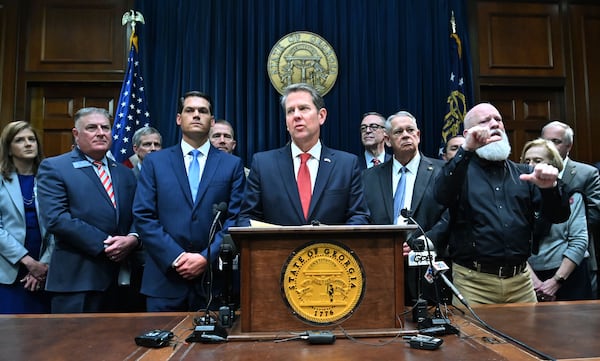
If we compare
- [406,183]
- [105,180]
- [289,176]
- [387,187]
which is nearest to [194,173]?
[105,180]

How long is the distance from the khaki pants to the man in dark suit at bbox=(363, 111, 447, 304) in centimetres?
38

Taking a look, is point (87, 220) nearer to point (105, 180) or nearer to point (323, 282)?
point (105, 180)

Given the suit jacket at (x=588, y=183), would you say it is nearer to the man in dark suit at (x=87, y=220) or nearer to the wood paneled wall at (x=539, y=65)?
the wood paneled wall at (x=539, y=65)

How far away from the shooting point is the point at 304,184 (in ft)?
6.80

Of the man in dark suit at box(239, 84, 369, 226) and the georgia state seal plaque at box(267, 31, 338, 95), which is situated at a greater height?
the georgia state seal plaque at box(267, 31, 338, 95)

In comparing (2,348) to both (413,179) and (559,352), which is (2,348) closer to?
(559,352)

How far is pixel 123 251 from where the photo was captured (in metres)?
2.63

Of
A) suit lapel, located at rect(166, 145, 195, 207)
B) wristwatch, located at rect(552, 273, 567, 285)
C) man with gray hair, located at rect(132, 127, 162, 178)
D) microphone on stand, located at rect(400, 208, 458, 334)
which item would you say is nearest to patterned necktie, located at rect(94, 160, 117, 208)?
suit lapel, located at rect(166, 145, 195, 207)

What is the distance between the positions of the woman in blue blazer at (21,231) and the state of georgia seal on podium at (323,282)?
204cm

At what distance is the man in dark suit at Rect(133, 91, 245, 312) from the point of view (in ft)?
7.66

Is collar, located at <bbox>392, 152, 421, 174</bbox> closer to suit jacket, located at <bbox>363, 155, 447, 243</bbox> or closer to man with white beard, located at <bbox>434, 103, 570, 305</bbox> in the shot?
suit jacket, located at <bbox>363, 155, 447, 243</bbox>

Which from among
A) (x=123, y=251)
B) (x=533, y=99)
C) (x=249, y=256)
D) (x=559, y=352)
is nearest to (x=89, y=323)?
(x=249, y=256)

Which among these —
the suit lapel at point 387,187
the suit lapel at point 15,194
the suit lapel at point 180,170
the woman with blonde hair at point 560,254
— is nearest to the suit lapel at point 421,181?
the suit lapel at point 387,187

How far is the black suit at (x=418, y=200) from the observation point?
2649mm
